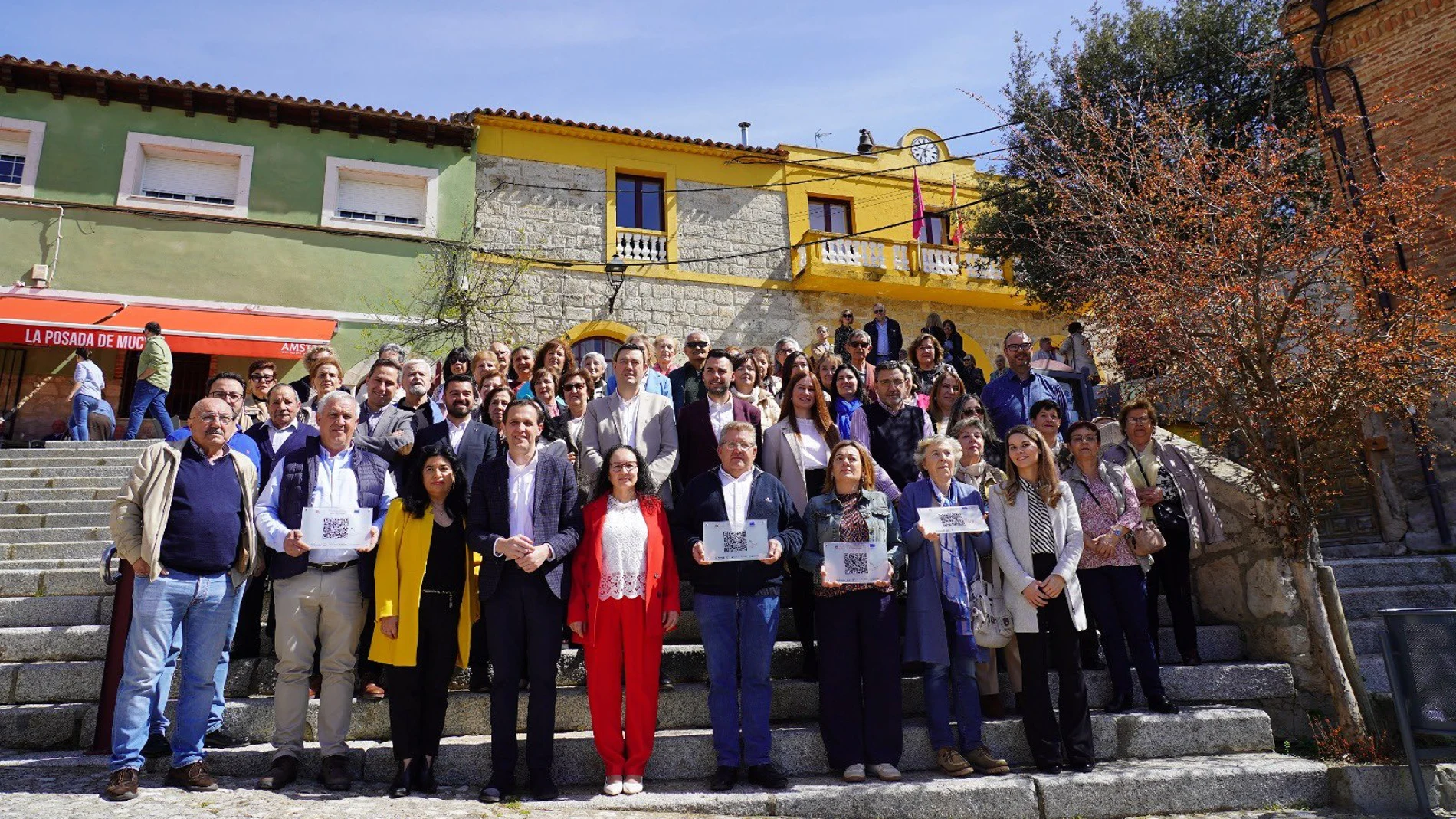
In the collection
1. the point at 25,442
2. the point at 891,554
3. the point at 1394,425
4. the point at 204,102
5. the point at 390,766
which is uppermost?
the point at 204,102

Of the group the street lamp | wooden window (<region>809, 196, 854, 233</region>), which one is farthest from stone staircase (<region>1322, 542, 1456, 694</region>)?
wooden window (<region>809, 196, 854, 233</region>)

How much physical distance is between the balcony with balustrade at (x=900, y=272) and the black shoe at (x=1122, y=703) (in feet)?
43.3

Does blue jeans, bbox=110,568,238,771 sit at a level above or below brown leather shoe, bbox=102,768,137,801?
above

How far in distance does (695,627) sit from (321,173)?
13.2 metres

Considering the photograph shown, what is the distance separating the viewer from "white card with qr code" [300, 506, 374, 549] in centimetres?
440

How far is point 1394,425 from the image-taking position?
9227 mm

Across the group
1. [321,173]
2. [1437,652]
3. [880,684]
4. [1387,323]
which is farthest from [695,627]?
[321,173]

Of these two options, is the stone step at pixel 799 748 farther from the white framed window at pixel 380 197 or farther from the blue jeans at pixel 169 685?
the white framed window at pixel 380 197

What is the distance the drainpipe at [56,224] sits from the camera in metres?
13.6

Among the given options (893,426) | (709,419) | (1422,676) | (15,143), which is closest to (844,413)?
(893,426)

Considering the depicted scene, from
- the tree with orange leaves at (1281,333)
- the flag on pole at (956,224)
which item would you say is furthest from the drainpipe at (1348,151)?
the flag on pole at (956,224)

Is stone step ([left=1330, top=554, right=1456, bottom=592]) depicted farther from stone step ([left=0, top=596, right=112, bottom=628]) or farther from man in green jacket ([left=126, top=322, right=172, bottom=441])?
man in green jacket ([left=126, top=322, right=172, bottom=441])

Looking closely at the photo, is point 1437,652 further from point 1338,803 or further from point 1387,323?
point 1387,323

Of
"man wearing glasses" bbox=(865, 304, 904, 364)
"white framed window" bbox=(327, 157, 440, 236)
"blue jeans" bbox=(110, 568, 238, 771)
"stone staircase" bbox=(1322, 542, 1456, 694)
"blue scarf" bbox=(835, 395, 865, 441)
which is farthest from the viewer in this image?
"white framed window" bbox=(327, 157, 440, 236)
